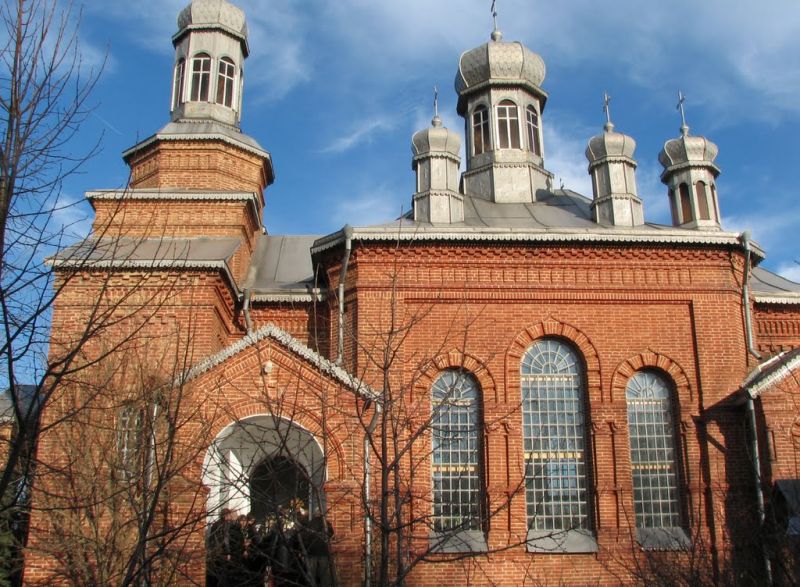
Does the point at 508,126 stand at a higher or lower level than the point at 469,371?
higher

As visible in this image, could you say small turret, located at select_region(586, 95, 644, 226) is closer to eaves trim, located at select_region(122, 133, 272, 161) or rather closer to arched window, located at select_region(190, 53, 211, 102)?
eaves trim, located at select_region(122, 133, 272, 161)

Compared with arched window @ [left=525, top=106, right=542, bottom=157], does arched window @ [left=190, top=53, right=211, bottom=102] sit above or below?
above

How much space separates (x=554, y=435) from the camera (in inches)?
611

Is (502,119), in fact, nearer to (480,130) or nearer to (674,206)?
(480,130)

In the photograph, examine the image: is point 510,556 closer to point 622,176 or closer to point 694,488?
point 694,488

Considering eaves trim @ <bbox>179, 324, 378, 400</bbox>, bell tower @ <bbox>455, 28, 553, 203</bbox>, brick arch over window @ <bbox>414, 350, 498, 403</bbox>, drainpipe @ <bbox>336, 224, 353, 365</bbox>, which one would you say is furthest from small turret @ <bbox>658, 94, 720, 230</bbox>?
eaves trim @ <bbox>179, 324, 378, 400</bbox>

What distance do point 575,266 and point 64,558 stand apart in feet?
33.1

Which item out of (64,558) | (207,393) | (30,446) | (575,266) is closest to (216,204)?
(207,393)

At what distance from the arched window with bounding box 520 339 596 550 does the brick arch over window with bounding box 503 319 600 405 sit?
182 millimetres

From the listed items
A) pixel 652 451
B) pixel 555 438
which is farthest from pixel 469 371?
pixel 652 451

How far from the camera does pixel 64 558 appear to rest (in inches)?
440

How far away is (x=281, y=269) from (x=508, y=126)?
6.49 m

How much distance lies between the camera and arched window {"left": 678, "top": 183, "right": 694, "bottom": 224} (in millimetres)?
17891

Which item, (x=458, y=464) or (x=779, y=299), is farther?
(x=779, y=299)
